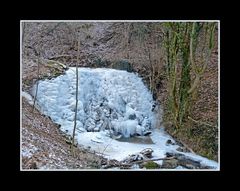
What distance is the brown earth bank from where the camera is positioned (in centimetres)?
489

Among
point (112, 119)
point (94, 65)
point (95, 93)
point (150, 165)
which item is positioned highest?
point (94, 65)

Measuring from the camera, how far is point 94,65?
4945 mm

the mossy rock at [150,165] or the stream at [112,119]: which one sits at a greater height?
the stream at [112,119]

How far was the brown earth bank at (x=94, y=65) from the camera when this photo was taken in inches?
193

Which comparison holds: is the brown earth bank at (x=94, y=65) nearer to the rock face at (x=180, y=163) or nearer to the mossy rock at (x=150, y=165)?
the rock face at (x=180, y=163)

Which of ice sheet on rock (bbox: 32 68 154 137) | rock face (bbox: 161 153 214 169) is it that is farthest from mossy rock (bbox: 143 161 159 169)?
ice sheet on rock (bbox: 32 68 154 137)

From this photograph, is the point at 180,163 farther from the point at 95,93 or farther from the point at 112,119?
the point at 95,93

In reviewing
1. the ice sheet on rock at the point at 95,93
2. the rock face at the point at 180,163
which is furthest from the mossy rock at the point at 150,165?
the ice sheet on rock at the point at 95,93

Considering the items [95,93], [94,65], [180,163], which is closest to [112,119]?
[95,93]

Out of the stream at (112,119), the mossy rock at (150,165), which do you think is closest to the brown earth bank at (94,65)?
the stream at (112,119)

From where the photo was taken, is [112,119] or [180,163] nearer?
[180,163]

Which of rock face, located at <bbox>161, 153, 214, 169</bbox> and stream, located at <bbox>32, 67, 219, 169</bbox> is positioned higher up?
stream, located at <bbox>32, 67, 219, 169</bbox>

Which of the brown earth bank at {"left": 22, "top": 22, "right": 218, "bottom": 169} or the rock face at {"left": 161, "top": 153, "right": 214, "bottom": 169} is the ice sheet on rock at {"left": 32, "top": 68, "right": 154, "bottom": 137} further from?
the rock face at {"left": 161, "top": 153, "right": 214, "bottom": 169}

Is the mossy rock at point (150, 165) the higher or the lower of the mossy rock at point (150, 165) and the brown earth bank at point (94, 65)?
the lower
